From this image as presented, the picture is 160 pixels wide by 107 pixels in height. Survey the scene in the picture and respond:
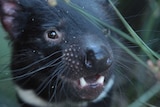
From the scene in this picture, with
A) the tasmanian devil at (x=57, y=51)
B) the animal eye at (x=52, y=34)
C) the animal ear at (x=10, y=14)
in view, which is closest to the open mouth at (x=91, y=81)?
the tasmanian devil at (x=57, y=51)

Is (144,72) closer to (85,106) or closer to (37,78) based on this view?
(85,106)

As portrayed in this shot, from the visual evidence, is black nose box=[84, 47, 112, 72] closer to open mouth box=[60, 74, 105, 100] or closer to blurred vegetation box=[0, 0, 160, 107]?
open mouth box=[60, 74, 105, 100]

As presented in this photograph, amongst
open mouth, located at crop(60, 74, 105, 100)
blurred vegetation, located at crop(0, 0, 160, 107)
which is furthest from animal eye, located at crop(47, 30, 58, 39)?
blurred vegetation, located at crop(0, 0, 160, 107)

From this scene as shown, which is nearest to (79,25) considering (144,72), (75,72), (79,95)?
(75,72)

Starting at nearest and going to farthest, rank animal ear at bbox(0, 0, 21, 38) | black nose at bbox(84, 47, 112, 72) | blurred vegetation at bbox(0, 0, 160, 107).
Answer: black nose at bbox(84, 47, 112, 72) < animal ear at bbox(0, 0, 21, 38) < blurred vegetation at bbox(0, 0, 160, 107)

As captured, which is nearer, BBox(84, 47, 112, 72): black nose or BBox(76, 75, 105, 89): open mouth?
BBox(84, 47, 112, 72): black nose

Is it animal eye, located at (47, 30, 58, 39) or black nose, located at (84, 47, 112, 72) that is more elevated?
animal eye, located at (47, 30, 58, 39)

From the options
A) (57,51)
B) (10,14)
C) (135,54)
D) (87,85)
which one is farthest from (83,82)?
(10,14)

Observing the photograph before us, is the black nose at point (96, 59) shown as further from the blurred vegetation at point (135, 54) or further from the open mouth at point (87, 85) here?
the blurred vegetation at point (135, 54)
